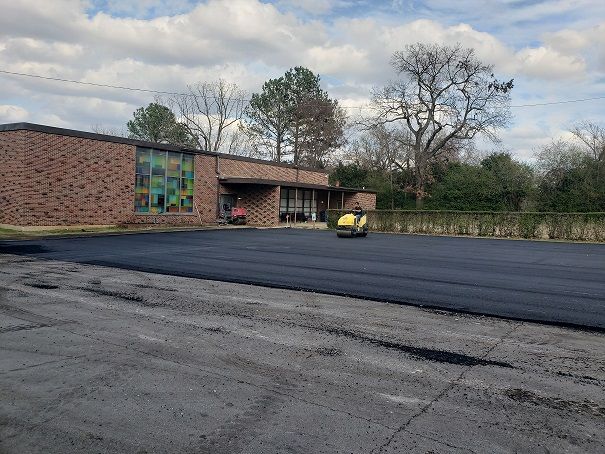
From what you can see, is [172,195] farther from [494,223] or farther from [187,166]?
[494,223]

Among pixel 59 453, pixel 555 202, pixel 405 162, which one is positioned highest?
pixel 405 162

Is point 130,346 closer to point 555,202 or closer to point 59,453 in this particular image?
point 59,453

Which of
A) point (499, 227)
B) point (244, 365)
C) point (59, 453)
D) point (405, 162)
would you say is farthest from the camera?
point (405, 162)

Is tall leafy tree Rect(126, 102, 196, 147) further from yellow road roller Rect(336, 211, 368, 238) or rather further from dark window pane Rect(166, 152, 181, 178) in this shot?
yellow road roller Rect(336, 211, 368, 238)

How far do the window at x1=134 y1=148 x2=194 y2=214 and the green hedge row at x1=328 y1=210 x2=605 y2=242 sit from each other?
10.4 meters

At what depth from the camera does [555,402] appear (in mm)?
5051

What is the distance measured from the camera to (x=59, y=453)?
3.87m

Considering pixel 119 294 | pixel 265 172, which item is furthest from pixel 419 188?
pixel 119 294

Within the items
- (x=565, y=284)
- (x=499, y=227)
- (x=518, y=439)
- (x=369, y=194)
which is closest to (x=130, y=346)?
(x=518, y=439)

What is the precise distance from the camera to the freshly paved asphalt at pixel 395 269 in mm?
10328

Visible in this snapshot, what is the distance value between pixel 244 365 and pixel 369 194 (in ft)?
154

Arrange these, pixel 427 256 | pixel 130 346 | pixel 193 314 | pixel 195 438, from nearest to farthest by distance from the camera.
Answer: pixel 195 438, pixel 130 346, pixel 193 314, pixel 427 256

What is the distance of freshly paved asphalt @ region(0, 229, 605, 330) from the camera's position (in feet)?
33.9

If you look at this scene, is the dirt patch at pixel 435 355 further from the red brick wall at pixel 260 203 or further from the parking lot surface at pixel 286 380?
the red brick wall at pixel 260 203
